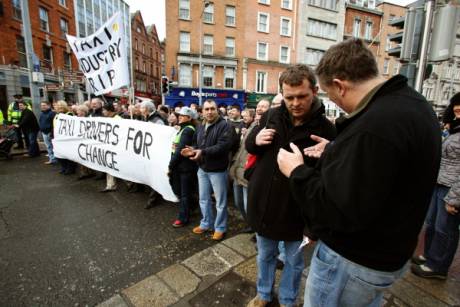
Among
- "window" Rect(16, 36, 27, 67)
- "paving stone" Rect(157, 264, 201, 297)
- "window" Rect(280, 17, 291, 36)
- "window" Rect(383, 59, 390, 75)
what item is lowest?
"paving stone" Rect(157, 264, 201, 297)

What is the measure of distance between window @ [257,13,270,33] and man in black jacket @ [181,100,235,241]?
2455 centimetres

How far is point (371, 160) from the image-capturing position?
901 millimetres

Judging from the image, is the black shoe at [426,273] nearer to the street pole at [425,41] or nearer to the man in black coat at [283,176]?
the man in black coat at [283,176]

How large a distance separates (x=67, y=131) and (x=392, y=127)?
705 centimetres

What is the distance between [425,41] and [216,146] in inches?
114

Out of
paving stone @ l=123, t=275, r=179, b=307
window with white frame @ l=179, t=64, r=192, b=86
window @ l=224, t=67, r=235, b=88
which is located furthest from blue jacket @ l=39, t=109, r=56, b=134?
window @ l=224, t=67, r=235, b=88

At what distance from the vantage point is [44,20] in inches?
868

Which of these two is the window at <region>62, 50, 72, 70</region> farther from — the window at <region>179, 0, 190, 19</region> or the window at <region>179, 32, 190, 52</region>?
the window at <region>179, 0, 190, 19</region>

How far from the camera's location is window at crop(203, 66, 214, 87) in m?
23.8

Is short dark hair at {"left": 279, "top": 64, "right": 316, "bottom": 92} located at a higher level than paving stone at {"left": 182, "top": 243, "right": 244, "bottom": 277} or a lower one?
higher

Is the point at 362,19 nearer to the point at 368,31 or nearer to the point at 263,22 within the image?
the point at 368,31

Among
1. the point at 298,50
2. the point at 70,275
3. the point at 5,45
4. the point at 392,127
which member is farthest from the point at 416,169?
the point at 298,50

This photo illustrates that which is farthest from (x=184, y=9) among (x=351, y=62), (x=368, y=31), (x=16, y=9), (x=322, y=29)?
(x=351, y=62)

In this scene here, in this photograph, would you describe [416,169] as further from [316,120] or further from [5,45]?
[5,45]
